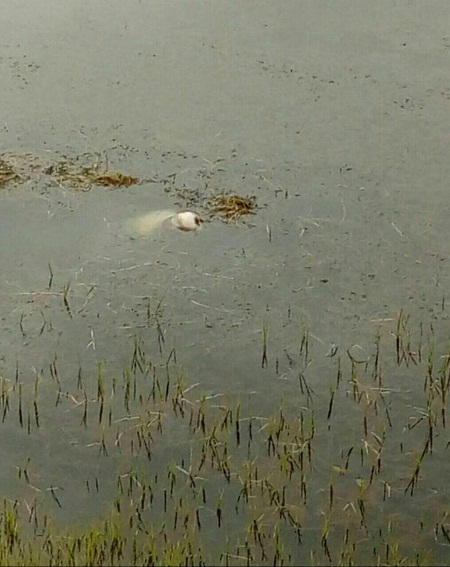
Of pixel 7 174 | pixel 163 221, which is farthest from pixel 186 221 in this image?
pixel 7 174

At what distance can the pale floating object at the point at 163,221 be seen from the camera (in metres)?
3.51

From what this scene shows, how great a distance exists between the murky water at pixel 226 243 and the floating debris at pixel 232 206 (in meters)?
0.06

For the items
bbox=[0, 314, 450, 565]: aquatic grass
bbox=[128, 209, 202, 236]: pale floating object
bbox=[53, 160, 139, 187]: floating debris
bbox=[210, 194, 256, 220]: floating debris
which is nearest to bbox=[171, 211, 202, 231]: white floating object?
bbox=[128, 209, 202, 236]: pale floating object

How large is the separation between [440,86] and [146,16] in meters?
1.46

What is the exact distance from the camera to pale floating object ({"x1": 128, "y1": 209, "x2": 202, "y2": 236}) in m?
3.51

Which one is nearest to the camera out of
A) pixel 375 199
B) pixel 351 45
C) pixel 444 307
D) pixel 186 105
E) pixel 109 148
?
pixel 444 307

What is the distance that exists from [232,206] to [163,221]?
0.81ft

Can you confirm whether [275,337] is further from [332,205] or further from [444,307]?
[332,205]

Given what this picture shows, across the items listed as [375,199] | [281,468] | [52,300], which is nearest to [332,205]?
[375,199]

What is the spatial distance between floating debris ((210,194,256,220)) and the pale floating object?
94 millimetres

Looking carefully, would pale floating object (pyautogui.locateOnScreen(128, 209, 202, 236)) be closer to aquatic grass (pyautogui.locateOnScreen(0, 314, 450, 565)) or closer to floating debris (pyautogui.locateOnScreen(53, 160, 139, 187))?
floating debris (pyautogui.locateOnScreen(53, 160, 139, 187))

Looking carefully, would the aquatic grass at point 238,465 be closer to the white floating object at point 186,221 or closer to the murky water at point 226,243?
the murky water at point 226,243

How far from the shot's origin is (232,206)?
3639 mm

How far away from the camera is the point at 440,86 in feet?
14.6
